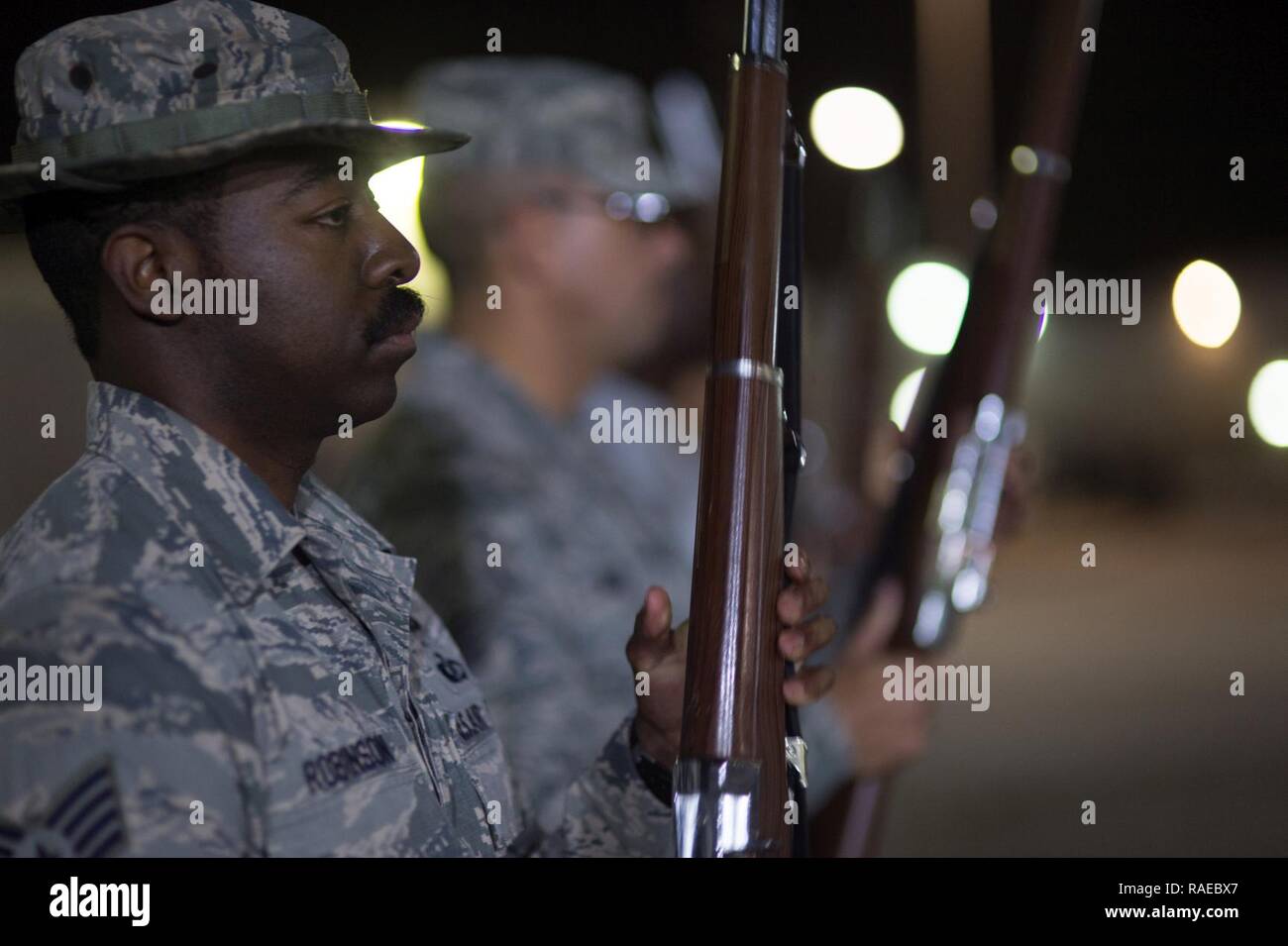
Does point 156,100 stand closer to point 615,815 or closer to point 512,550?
point 615,815

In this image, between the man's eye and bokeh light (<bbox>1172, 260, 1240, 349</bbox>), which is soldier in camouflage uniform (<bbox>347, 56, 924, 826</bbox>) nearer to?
the man's eye

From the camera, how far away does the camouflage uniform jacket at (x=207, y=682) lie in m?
0.60

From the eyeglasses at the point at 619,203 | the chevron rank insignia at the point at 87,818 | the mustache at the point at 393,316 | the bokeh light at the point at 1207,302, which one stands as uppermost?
the eyeglasses at the point at 619,203

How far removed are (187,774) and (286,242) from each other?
33 centimetres

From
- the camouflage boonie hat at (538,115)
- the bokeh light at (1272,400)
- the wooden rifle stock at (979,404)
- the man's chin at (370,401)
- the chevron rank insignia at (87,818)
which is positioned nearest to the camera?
the chevron rank insignia at (87,818)

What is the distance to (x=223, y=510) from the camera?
715mm

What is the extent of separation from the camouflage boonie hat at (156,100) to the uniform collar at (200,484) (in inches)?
5.3

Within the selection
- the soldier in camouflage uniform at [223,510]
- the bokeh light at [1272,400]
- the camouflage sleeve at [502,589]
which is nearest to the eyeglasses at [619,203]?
the camouflage sleeve at [502,589]

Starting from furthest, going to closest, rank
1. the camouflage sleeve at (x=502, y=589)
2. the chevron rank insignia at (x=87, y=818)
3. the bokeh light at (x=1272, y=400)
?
1. the bokeh light at (x=1272, y=400)
2. the camouflage sleeve at (x=502, y=589)
3. the chevron rank insignia at (x=87, y=818)

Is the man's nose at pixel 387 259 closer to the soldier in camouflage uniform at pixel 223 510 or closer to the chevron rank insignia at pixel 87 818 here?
the soldier in camouflage uniform at pixel 223 510

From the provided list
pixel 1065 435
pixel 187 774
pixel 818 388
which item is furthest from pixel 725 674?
pixel 1065 435

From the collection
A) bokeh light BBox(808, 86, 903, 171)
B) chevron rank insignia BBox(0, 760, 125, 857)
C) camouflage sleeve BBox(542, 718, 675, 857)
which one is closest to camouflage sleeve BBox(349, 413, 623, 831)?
camouflage sleeve BBox(542, 718, 675, 857)
